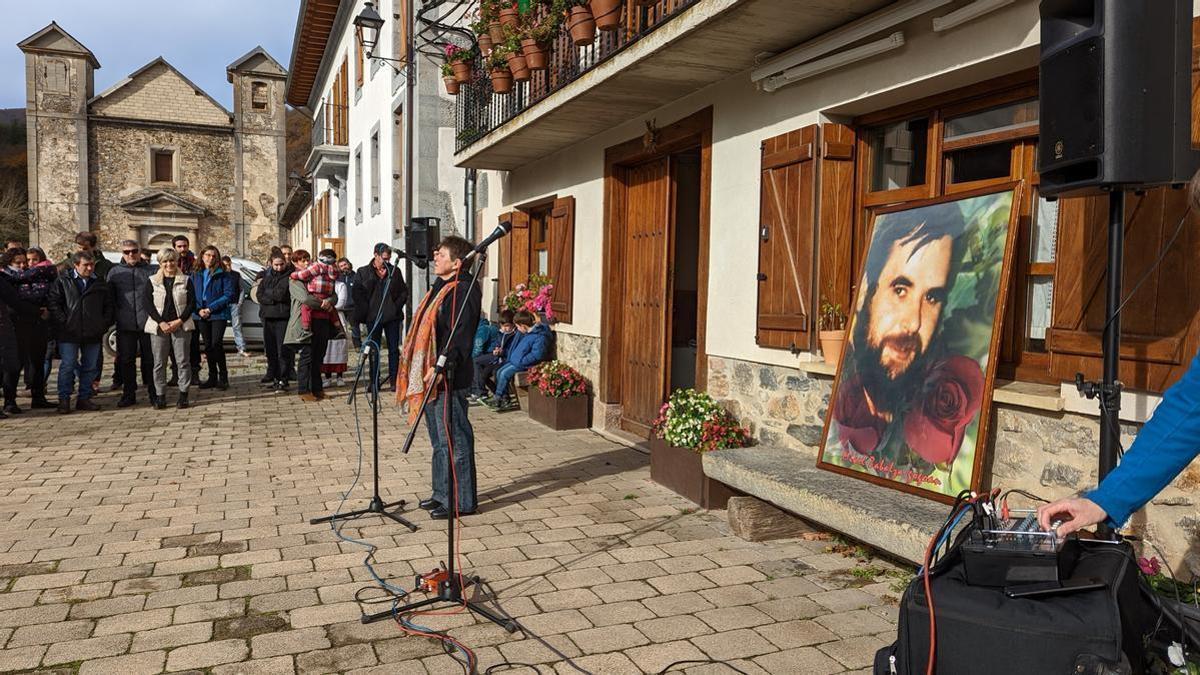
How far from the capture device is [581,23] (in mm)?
7152

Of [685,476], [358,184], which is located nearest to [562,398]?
[685,476]

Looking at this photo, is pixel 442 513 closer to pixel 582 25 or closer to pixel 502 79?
pixel 582 25

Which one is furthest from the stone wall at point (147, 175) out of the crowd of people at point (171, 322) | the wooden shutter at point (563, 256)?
the wooden shutter at point (563, 256)

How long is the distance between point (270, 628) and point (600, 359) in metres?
5.64

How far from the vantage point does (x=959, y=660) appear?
6.75 feet

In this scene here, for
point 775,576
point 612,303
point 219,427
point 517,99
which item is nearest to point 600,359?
point 612,303

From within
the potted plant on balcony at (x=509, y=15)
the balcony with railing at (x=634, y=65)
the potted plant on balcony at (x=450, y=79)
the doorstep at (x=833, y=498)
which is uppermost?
the potted plant on balcony at (x=509, y=15)

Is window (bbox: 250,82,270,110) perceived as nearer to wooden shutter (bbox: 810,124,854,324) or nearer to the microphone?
wooden shutter (bbox: 810,124,854,324)

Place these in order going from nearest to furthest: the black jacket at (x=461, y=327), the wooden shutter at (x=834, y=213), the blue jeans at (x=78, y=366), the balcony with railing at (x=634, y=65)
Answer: the black jacket at (x=461, y=327), the balcony with railing at (x=634, y=65), the wooden shutter at (x=834, y=213), the blue jeans at (x=78, y=366)

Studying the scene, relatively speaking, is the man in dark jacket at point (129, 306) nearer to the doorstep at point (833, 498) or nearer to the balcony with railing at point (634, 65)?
the balcony with railing at point (634, 65)

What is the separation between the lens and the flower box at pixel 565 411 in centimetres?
900

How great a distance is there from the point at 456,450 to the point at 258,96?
127 ft

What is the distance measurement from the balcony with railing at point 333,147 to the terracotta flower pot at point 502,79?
14.3 meters

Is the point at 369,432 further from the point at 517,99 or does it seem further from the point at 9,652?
the point at 9,652
